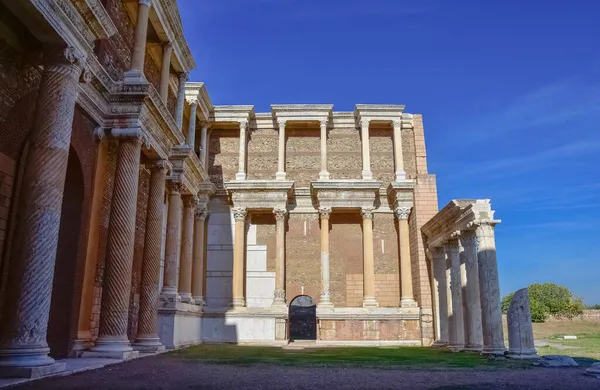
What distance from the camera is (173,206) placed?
16969mm

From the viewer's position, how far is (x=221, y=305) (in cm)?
2198

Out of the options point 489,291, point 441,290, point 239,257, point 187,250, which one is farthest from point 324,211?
point 489,291

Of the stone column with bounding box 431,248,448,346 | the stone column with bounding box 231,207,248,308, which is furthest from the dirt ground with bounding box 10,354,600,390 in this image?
the stone column with bounding box 231,207,248,308

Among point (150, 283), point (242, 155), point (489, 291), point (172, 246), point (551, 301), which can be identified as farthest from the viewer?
point (551, 301)

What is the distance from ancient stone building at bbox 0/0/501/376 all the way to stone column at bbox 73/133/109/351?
0.05 metres

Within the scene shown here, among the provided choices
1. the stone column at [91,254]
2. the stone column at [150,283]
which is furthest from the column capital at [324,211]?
the stone column at [91,254]

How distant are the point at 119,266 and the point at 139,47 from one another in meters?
6.04

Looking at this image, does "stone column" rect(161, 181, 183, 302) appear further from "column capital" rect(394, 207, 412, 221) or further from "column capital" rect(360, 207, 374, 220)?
"column capital" rect(394, 207, 412, 221)

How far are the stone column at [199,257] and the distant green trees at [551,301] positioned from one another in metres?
45.0

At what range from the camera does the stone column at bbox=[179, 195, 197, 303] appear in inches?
755

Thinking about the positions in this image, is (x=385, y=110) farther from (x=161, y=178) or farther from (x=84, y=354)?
(x=84, y=354)

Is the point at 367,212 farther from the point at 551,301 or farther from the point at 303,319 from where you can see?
the point at 551,301

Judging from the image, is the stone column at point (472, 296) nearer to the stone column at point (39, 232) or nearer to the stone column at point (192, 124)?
the stone column at point (192, 124)

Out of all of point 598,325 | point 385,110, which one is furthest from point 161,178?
point 598,325
